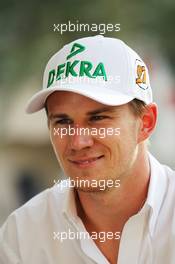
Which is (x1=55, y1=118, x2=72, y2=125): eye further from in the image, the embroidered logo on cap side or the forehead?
the embroidered logo on cap side

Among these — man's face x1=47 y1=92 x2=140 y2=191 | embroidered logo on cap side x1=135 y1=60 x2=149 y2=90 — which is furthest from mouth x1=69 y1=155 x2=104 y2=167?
embroidered logo on cap side x1=135 y1=60 x2=149 y2=90

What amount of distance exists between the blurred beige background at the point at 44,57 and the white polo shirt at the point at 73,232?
0.14 metres

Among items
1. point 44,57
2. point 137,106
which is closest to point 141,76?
point 137,106

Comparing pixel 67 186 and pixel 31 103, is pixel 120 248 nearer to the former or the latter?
pixel 67 186

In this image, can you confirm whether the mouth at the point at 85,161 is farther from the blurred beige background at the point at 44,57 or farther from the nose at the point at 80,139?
the blurred beige background at the point at 44,57

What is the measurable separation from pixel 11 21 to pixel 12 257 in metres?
0.47

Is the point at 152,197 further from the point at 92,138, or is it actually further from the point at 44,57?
the point at 44,57

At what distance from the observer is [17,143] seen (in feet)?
4.07

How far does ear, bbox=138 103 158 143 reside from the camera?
913 millimetres

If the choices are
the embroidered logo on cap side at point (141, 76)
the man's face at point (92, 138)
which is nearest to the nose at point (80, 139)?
the man's face at point (92, 138)

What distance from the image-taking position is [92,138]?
2.83 ft

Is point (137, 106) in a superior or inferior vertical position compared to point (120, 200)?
superior

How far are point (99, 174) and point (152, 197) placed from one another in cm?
9

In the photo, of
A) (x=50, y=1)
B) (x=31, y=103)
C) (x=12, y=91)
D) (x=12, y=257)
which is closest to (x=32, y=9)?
(x=50, y=1)
